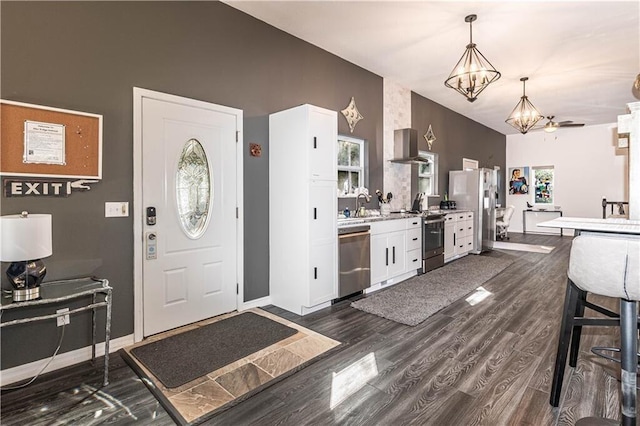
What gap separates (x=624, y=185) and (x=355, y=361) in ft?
33.7

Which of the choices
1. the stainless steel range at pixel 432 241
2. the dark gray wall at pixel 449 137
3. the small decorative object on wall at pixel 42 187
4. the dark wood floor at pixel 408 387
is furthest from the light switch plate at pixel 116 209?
the dark gray wall at pixel 449 137

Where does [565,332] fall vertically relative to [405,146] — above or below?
below

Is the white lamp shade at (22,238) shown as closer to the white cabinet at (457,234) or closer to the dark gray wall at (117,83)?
the dark gray wall at (117,83)

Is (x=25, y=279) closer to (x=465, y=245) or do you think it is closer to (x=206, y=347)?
(x=206, y=347)

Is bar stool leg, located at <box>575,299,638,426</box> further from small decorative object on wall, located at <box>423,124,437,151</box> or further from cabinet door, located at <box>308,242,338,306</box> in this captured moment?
small decorative object on wall, located at <box>423,124,437,151</box>

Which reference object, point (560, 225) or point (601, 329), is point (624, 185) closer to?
point (601, 329)

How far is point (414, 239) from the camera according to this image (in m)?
4.88

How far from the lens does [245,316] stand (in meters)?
3.29

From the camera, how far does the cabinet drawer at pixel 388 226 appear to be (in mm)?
4133

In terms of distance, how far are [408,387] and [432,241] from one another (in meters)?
3.49

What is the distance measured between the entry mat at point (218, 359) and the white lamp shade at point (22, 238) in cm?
106

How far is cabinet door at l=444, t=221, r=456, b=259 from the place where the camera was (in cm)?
579

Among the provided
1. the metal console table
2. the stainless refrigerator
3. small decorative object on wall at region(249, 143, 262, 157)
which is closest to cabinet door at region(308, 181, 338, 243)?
small decorative object on wall at region(249, 143, 262, 157)

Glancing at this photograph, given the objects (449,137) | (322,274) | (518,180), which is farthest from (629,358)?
(518,180)
